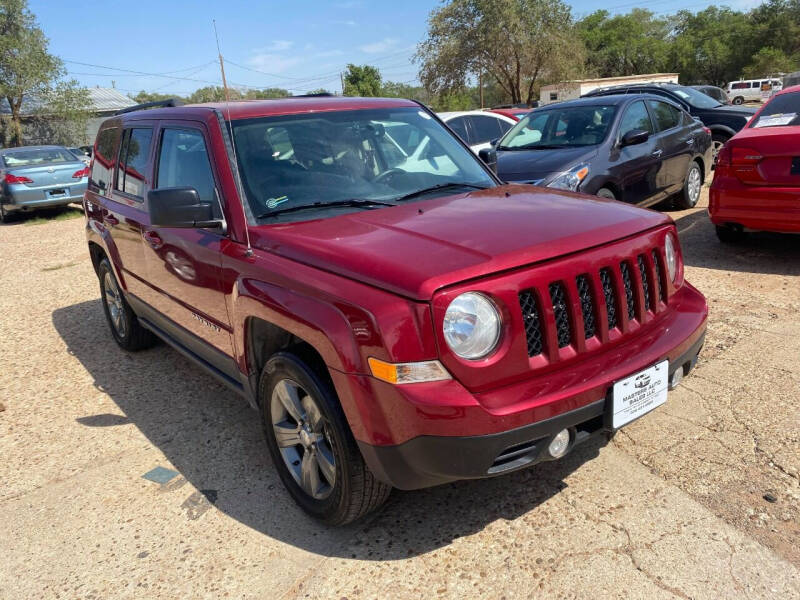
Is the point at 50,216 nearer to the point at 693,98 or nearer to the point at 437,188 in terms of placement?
the point at 693,98

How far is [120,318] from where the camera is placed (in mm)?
5289

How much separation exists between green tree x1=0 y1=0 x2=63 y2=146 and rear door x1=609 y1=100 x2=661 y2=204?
35075mm

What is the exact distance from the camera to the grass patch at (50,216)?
48.1 ft

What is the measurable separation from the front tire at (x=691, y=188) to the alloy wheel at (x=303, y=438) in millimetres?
7070

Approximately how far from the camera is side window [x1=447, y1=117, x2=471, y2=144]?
10.8 metres

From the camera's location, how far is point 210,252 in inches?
126

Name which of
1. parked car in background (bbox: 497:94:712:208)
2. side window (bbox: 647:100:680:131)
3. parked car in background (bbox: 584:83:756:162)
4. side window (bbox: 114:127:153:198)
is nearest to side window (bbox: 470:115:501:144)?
parked car in background (bbox: 584:83:756:162)

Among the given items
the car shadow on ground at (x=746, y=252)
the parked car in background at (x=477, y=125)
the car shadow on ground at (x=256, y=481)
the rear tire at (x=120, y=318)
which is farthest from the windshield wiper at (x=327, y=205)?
the parked car in background at (x=477, y=125)

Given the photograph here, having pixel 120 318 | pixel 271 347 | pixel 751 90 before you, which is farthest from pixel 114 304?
pixel 751 90

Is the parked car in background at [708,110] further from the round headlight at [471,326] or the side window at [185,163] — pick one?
the round headlight at [471,326]

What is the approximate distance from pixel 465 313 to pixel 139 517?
77.2 inches

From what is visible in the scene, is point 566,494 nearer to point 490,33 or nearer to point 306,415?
point 306,415

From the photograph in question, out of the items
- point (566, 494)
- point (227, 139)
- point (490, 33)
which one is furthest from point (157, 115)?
point (490, 33)

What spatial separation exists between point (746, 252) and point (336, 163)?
4860 millimetres
